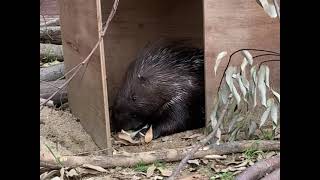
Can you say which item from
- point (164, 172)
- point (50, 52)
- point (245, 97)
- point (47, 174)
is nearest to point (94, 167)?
point (47, 174)

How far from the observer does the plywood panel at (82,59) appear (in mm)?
3146

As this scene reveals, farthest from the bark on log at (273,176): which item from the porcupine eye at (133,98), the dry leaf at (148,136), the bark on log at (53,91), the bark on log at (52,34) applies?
the bark on log at (52,34)

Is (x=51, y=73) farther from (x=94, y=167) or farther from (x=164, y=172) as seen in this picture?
(x=164, y=172)

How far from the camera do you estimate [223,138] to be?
10.9 feet

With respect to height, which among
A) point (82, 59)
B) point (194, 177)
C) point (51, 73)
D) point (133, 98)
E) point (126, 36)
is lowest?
point (194, 177)

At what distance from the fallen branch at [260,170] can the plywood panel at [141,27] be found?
72.5 inches

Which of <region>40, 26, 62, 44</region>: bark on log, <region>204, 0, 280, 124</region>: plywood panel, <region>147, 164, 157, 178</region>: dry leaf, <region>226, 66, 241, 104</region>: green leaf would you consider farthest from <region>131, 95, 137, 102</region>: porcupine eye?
<region>40, 26, 62, 44</region>: bark on log

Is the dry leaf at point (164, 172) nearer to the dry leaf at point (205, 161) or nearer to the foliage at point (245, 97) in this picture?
the dry leaf at point (205, 161)

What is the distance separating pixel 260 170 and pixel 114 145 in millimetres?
1233

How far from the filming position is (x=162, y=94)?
381cm
